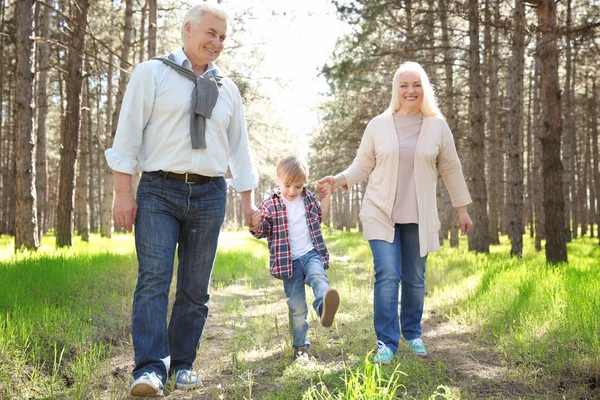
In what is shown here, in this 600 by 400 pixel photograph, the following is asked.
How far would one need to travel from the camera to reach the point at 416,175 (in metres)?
4.14

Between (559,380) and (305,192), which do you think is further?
(305,192)

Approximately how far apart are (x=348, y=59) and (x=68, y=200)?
7762 mm

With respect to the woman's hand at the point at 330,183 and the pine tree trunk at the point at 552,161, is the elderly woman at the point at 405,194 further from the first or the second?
the pine tree trunk at the point at 552,161

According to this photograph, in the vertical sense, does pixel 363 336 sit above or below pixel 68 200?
below

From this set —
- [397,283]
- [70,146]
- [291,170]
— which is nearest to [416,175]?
[397,283]

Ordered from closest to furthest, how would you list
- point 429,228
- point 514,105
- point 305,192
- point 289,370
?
point 289,370 < point 429,228 < point 305,192 < point 514,105

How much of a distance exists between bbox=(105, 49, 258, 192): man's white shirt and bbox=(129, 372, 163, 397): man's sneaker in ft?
3.99

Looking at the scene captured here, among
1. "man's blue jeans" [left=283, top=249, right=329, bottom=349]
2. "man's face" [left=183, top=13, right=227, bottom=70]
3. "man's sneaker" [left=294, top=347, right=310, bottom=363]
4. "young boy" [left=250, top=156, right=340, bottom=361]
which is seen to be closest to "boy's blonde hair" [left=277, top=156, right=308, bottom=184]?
"young boy" [left=250, top=156, right=340, bottom=361]

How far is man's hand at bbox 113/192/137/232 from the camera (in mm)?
3244

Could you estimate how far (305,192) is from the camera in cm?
442

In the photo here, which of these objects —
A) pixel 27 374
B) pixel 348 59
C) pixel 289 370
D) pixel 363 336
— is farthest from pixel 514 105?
pixel 27 374

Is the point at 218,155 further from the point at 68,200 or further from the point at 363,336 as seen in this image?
the point at 68,200

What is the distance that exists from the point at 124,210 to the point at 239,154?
95 centimetres

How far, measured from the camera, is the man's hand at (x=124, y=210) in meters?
3.24
